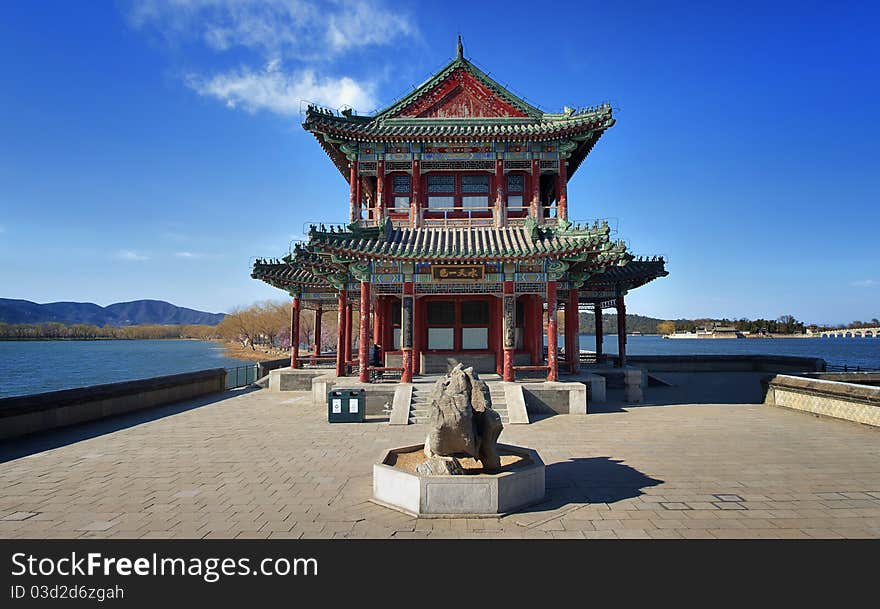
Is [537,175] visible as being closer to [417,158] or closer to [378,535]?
[417,158]

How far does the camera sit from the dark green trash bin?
44.9ft

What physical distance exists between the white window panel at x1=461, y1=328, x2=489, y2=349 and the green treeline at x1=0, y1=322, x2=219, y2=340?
5310 inches

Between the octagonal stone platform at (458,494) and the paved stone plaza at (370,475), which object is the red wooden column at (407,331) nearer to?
the paved stone plaza at (370,475)

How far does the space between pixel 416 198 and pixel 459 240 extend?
124 inches

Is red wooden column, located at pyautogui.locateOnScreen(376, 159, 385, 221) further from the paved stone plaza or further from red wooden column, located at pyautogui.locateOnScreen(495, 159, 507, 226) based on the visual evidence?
the paved stone plaza

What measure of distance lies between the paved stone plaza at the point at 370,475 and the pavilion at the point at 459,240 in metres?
4.98

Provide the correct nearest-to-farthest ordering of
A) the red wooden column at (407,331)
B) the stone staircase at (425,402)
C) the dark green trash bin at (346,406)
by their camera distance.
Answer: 1. the dark green trash bin at (346,406)
2. the stone staircase at (425,402)
3. the red wooden column at (407,331)

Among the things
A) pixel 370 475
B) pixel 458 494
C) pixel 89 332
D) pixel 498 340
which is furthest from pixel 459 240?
pixel 89 332

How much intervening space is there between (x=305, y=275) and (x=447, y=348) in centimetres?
813

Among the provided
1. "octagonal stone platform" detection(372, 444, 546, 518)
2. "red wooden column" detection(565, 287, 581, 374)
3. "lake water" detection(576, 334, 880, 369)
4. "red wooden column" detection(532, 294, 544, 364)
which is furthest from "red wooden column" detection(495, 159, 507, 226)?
"lake water" detection(576, 334, 880, 369)

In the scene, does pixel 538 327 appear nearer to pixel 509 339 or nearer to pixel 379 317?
pixel 509 339

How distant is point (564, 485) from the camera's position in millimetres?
7914

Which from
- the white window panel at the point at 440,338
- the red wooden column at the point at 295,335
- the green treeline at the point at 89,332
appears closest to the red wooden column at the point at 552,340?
the white window panel at the point at 440,338

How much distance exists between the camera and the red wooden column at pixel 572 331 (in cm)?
1762
